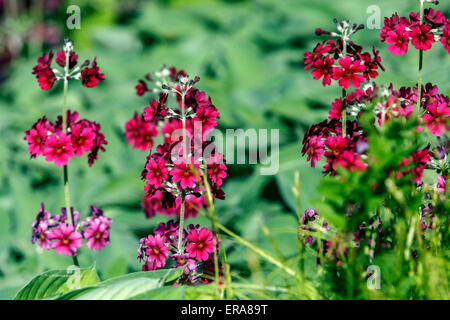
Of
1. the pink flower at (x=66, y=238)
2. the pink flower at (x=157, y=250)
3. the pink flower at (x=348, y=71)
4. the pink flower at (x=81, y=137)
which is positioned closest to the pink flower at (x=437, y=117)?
the pink flower at (x=348, y=71)

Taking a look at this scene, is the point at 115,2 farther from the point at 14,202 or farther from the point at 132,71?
the point at 14,202

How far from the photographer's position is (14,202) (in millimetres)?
3574

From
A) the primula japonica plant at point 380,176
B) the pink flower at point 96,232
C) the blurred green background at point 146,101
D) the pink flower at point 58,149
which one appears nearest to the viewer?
the primula japonica plant at point 380,176

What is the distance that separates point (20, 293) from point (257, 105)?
2.61 meters

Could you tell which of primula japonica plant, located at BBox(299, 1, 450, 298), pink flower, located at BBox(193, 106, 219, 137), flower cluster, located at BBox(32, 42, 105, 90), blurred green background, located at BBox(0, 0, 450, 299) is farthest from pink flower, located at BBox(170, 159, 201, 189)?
flower cluster, located at BBox(32, 42, 105, 90)

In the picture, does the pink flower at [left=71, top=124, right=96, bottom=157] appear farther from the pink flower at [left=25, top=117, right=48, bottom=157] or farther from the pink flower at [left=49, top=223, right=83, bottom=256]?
the pink flower at [left=49, top=223, right=83, bottom=256]

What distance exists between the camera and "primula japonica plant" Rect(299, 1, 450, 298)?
4.53 feet

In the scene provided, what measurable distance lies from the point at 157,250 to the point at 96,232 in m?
0.29

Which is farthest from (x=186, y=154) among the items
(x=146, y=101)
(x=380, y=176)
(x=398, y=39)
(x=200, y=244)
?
(x=146, y=101)

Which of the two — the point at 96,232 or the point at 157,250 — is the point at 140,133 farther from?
the point at 157,250

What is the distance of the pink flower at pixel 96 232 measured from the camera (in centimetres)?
195

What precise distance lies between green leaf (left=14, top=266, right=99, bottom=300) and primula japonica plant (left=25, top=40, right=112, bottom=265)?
78mm

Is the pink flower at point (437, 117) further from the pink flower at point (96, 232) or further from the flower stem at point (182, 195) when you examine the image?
the pink flower at point (96, 232)
